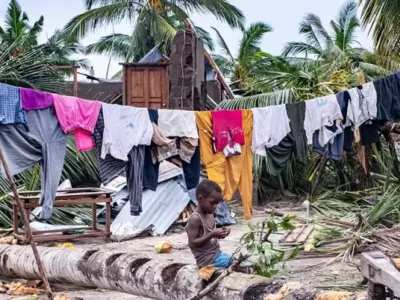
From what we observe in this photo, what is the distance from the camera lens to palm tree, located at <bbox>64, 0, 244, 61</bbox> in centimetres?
2469

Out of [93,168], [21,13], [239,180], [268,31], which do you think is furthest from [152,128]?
[268,31]

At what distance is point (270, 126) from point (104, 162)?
98.3 inches

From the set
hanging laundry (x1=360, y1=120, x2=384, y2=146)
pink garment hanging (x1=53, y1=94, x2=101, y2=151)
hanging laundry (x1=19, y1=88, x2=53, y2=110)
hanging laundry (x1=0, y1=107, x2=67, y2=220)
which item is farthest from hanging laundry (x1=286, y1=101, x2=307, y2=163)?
hanging laundry (x1=19, y1=88, x2=53, y2=110)

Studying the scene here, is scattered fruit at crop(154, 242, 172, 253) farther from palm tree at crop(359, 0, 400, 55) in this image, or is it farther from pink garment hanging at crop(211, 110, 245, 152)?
palm tree at crop(359, 0, 400, 55)

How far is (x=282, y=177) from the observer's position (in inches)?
565

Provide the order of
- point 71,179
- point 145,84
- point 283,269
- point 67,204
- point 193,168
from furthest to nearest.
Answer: point 145,84
point 71,179
point 67,204
point 193,168
point 283,269

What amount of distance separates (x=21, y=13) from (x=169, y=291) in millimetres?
25134

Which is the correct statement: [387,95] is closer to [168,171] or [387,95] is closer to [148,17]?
[168,171]

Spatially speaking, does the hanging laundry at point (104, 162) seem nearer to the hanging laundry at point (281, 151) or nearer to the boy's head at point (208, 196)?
the hanging laundry at point (281, 151)

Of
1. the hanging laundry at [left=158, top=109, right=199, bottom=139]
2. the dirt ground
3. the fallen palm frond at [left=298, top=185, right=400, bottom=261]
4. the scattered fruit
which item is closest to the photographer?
the dirt ground

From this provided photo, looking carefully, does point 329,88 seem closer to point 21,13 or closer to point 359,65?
point 359,65

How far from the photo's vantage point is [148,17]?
2527cm

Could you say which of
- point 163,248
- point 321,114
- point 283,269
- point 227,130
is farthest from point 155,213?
point 283,269

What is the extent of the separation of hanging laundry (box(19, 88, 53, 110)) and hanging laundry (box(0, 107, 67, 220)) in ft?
0.26
